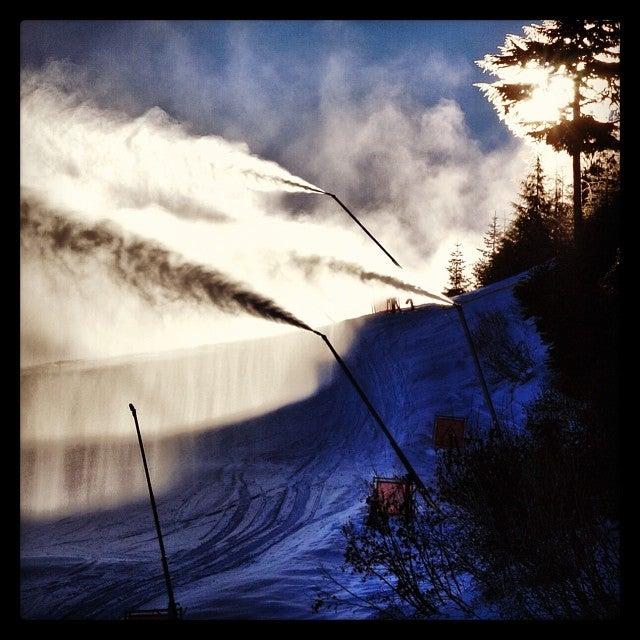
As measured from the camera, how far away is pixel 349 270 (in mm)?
25781

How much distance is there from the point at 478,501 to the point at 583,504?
5.82 ft

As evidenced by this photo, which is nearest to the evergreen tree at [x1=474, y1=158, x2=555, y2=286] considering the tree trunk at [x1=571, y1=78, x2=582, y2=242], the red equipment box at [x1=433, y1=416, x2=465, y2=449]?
the red equipment box at [x1=433, y1=416, x2=465, y2=449]

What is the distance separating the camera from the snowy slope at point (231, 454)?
19.9 metres

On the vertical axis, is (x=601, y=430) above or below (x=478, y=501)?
above

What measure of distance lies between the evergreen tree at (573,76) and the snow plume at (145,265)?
854cm

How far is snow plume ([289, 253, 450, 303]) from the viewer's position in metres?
18.9

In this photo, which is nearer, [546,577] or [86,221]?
[546,577]

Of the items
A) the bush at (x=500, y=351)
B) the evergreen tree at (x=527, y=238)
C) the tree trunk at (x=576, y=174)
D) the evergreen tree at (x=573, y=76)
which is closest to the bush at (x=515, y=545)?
the tree trunk at (x=576, y=174)

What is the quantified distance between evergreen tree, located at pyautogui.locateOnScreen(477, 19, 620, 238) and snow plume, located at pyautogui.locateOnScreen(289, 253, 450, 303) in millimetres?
4295

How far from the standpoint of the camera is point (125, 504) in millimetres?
31562

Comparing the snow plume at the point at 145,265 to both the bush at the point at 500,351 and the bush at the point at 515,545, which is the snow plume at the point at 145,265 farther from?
the bush at the point at 500,351
